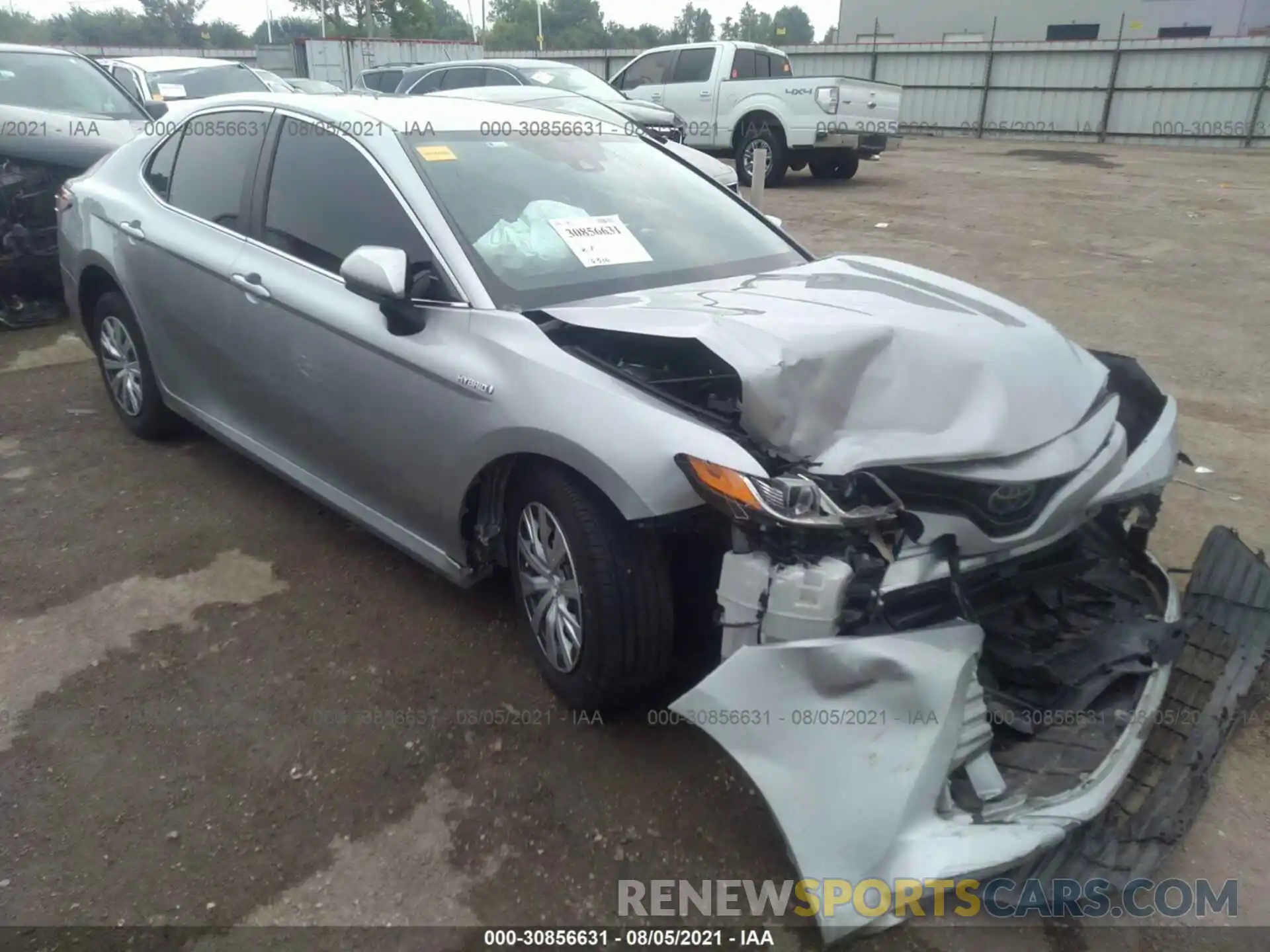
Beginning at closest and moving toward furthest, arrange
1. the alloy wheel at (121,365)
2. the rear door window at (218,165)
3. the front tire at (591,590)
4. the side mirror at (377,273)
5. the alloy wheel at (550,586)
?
the front tire at (591,590), the alloy wheel at (550,586), the side mirror at (377,273), the rear door window at (218,165), the alloy wheel at (121,365)

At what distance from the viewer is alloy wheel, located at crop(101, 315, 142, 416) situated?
181 inches

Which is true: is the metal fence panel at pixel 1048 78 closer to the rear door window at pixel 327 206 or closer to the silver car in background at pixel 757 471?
the rear door window at pixel 327 206

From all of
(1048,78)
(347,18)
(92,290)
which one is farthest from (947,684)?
(347,18)

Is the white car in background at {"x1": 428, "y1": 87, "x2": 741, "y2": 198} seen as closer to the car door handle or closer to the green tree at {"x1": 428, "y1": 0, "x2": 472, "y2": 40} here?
the car door handle

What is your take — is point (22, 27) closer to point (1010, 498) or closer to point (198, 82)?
point (198, 82)

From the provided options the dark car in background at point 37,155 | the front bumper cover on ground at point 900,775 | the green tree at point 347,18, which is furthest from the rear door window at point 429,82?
the green tree at point 347,18

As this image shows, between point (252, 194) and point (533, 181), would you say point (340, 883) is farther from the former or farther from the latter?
point (252, 194)

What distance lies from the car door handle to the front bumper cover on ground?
229 cm

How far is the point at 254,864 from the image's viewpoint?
2426mm

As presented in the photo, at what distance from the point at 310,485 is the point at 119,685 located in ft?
3.12

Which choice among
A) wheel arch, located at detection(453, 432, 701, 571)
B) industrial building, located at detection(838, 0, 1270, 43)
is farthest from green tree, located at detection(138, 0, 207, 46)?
wheel arch, located at detection(453, 432, 701, 571)

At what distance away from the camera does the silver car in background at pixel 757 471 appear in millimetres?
2217

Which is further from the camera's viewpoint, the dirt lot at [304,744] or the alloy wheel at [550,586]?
the alloy wheel at [550,586]

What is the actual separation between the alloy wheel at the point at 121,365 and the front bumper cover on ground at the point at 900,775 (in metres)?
3.57
